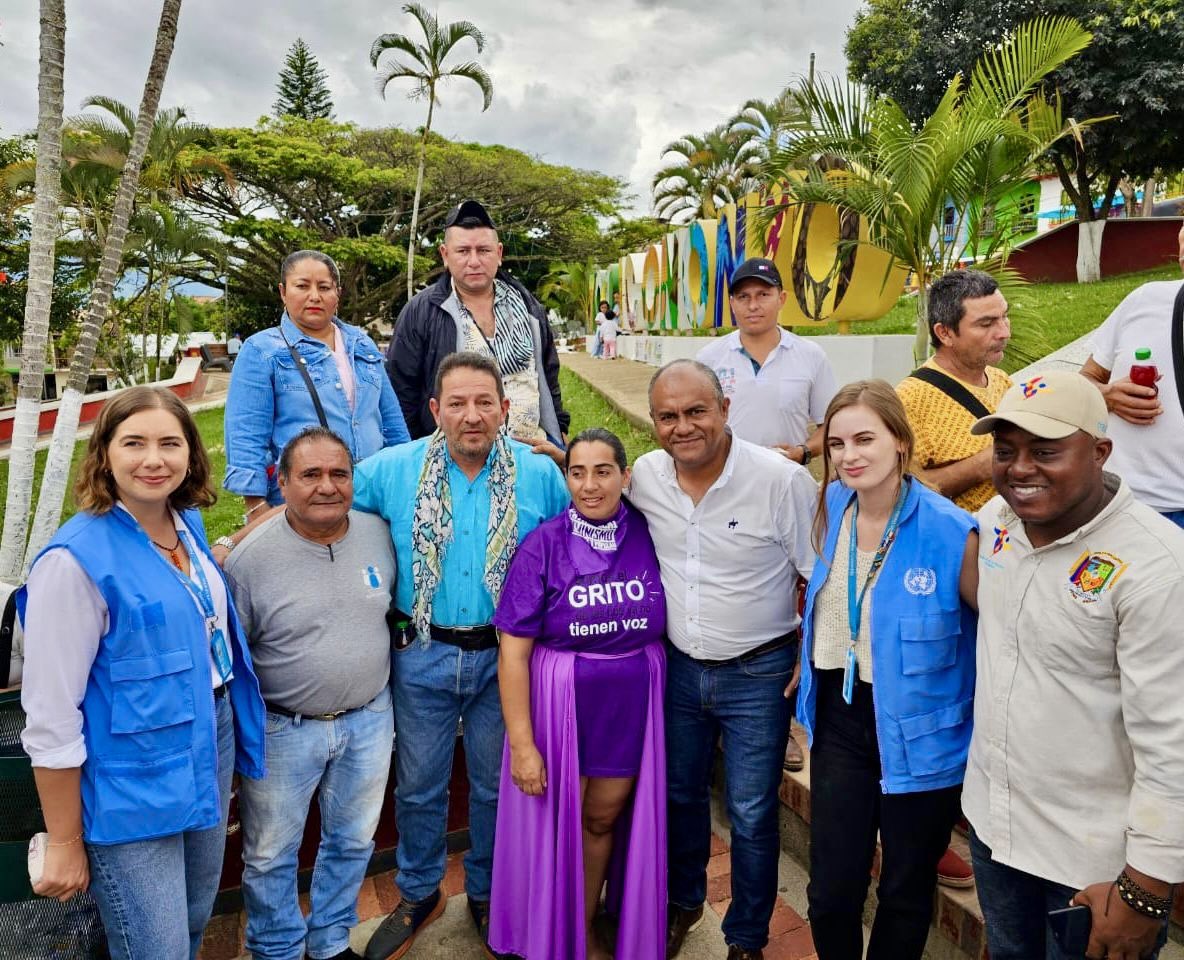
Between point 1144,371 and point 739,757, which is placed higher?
point 1144,371

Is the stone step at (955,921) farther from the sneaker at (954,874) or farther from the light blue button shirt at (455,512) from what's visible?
the light blue button shirt at (455,512)

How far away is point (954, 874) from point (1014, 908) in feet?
2.75

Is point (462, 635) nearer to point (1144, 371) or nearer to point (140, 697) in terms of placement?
point (140, 697)

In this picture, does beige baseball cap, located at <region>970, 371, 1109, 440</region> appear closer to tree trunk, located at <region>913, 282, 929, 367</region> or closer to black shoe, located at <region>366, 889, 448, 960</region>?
black shoe, located at <region>366, 889, 448, 960</region>

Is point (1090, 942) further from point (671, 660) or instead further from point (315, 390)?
point (315, 390)

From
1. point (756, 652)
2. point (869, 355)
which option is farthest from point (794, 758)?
point (869, 355)

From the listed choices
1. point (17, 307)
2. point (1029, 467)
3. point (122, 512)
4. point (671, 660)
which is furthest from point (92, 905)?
point (17, 307)

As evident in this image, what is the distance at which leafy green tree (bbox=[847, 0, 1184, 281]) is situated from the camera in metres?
14.7

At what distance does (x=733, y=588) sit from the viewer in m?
2.49

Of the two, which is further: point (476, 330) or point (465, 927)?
point (476, 330)

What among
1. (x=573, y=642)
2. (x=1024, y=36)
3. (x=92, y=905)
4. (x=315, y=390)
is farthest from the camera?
(x=1024, y=36)

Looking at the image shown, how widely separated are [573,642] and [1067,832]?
1354mm

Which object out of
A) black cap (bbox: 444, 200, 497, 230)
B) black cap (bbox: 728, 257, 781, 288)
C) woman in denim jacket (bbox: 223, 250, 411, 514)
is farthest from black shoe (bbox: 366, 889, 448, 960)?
black cap (bbox: 728, 257, 781, 288)

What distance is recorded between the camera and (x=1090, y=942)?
5.41 ft
